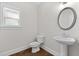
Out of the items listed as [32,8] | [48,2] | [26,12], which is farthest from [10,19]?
[48,2]

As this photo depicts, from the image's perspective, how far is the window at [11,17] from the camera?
109cm

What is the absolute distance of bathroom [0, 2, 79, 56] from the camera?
112 cm

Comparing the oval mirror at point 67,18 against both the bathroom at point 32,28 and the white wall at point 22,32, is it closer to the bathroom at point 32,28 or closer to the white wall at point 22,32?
the bathroom at point 32,28

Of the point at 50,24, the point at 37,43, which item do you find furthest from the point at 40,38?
the point at 50,24

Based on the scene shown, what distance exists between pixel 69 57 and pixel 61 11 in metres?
0.88

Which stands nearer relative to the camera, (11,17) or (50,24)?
(11,17)

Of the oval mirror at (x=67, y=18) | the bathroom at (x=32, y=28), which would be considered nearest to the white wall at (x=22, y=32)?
the bathroom at (x=32, y=28)

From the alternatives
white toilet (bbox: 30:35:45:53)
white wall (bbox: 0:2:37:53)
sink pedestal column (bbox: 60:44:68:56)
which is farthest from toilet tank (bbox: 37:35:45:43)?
sink pedestal column (bbox: 60:44:68:56)

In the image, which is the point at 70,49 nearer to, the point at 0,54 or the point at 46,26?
the point at 46,26

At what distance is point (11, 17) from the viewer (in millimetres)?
1109

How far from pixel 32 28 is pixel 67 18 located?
2.26 ft

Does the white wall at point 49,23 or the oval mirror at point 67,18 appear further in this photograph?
the white wall at point 49,23

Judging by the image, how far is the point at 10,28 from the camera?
1.11 metres

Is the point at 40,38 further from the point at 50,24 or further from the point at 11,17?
the point at 11,17
